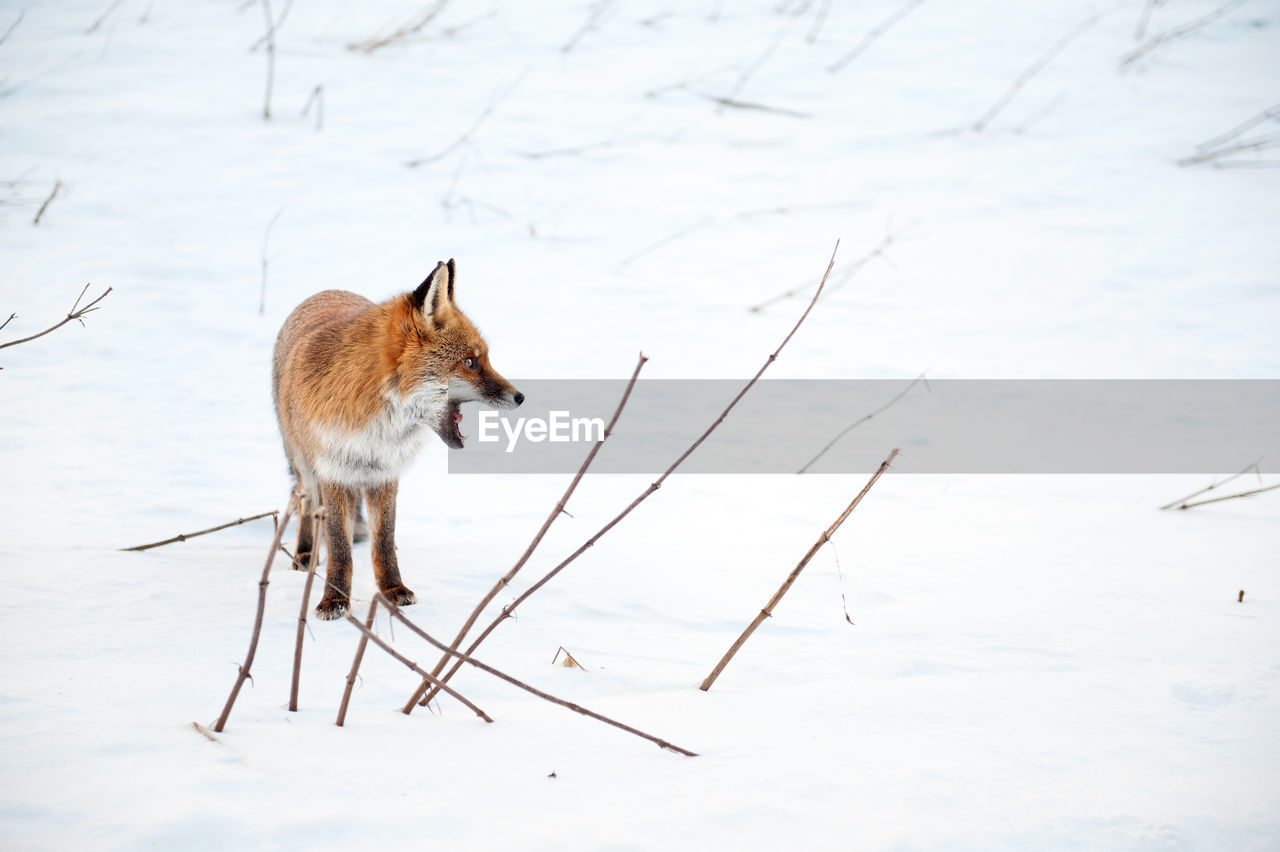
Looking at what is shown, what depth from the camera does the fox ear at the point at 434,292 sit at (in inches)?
140

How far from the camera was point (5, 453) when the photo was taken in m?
5.15

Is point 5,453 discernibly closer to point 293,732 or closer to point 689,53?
point 293,732

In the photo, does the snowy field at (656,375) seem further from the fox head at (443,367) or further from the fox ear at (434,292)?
the fox ear at (434,292)

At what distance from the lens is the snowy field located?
2.26 meters

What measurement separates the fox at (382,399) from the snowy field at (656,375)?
0.31 meters

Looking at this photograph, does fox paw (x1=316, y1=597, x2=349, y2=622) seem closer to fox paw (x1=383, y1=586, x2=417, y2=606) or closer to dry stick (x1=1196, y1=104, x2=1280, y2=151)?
fox paw (x1=383, y1=586, x2=417, y2=606)

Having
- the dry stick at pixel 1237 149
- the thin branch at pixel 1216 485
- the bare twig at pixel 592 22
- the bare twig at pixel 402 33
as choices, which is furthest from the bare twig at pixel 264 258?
the dry stick at pixel 1237 149

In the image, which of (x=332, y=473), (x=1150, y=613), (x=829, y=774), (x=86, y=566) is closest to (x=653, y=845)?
(x=829, y=774)

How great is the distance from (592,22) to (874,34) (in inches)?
125

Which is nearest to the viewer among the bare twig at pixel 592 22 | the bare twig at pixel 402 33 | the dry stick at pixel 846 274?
the dry stick at pixel 846 274

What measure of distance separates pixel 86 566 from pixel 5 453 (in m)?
1.92

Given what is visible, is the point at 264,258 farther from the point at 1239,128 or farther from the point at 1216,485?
the point at 1239,128

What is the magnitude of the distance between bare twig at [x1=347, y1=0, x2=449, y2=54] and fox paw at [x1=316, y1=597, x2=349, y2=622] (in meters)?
7.94

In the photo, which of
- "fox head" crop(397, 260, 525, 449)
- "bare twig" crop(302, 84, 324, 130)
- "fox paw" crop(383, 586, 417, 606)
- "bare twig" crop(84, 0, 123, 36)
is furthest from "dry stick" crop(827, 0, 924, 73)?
"fox paw" crop(383, 586, 417, 606)
